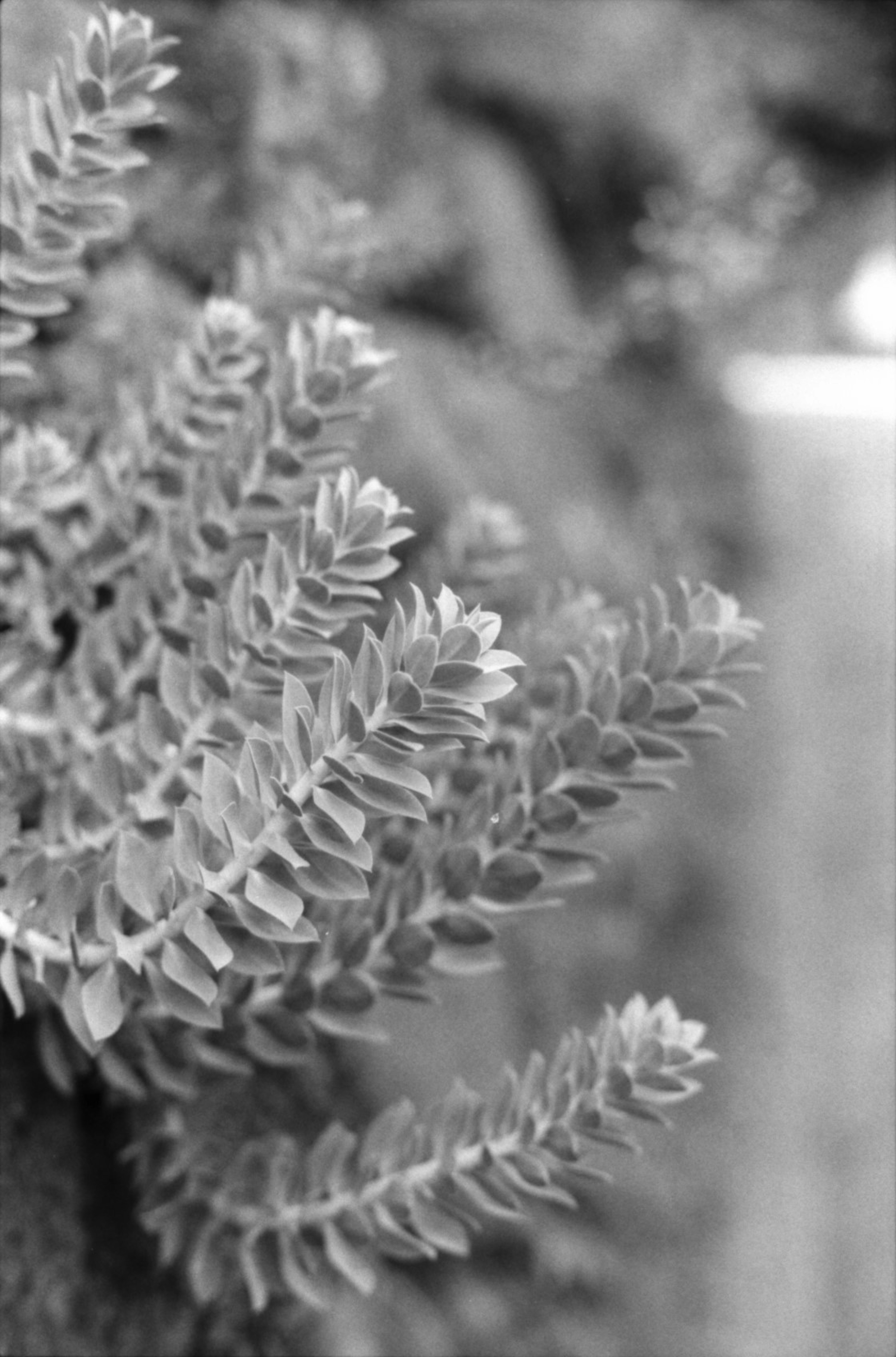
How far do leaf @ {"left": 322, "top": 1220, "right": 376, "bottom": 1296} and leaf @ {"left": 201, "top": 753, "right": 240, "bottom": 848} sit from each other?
314 mm

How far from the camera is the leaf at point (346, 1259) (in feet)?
2.52

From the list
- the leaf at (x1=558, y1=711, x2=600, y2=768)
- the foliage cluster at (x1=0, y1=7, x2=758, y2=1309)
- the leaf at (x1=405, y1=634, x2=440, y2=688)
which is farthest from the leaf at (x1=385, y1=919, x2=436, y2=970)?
the leaf at (x1=405, y1=634, x2=440, y2=688)

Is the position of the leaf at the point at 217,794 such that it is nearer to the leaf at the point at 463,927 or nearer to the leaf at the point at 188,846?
the leaf at the point at 188,846

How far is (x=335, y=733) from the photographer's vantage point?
58cm

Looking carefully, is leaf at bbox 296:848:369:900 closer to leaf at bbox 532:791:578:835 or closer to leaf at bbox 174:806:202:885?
leaf at bbox 174:806:202:885

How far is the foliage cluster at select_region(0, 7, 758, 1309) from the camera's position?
1.96ft

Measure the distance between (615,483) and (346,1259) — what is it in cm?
173

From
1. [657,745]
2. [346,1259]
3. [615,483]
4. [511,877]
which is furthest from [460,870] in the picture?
[615,483]

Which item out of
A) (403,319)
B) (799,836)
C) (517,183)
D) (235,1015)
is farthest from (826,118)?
(235,1015)

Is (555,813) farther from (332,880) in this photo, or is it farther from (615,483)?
(615,483)

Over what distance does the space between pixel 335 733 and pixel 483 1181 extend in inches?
12.6

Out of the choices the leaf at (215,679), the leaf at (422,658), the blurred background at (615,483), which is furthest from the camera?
the blurred background at (615,483)

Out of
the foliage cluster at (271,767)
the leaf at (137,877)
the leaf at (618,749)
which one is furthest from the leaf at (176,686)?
the leaf at (618,749)

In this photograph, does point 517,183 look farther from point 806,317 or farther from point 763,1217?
point 763,1217
